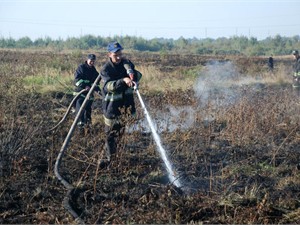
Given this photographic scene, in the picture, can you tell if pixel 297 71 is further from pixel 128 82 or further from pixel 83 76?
pixel 128 82

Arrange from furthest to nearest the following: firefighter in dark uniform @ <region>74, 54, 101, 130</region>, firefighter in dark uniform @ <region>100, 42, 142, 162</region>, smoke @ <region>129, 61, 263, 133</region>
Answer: smoke @ <region>129, 61, 263, 133</region> < firefighter in dark uniform @ <region>74, 54, 101, 130</region> < firefighter in dark uniform @ <region>100, 42, 142, 162</region>

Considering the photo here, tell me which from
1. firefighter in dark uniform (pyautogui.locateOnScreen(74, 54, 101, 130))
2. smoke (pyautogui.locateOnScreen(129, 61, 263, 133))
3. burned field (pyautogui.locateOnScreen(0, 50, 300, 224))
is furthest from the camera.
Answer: smoke (pyautogui.locateOnScreen(129, 61, 263, 133))

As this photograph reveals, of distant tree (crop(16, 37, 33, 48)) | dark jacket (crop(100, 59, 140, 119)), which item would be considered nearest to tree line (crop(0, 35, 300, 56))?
distant tree (crop(16, 37, 33, 48))

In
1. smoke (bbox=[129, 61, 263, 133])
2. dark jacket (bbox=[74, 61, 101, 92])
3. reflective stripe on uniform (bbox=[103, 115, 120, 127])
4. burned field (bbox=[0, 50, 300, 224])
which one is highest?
dark jacket (bbox=[74, 61, 101, 92])

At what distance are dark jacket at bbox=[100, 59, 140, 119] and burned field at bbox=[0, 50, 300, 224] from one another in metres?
0.31

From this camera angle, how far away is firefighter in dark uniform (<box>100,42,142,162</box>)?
227 inches

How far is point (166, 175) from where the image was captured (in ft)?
18.7

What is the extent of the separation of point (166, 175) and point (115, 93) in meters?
1.37

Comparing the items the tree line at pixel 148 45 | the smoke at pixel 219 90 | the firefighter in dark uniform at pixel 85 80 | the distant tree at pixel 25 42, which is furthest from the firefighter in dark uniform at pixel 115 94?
the distant tree at pixel 25 42

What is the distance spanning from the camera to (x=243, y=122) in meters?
7.70

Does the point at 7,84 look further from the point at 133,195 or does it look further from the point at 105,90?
the point at 133,195

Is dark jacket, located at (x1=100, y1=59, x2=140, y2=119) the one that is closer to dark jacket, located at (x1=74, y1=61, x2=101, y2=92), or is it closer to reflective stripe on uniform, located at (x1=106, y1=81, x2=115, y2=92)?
reflective stripe on uniform, located at (x1=106, y1=81, x2=115, y2=92)

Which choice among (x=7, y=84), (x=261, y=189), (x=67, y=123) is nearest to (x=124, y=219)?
(x=261, y=189)

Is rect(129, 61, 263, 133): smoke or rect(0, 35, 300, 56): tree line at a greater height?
rect(0, 35, 300, 56): tree line
